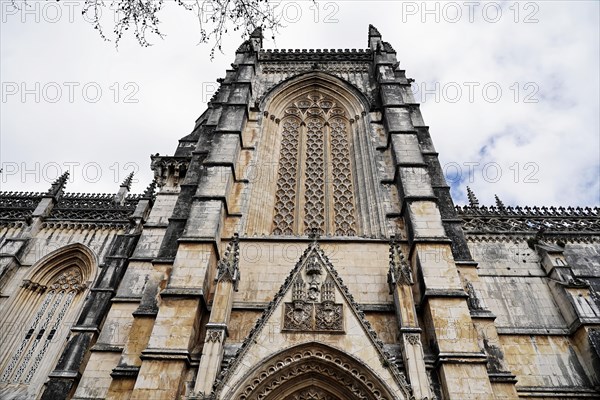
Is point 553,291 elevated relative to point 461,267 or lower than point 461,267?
elevated

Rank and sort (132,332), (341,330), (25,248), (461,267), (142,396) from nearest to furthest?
(142,396), (341,330), (132,332), (461,267), (25,248)

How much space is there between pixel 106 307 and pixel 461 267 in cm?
1057

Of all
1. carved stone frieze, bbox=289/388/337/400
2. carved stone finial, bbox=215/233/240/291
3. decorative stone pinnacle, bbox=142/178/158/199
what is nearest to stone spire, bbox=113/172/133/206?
decorative stone pinnacle, bbox=142/178/158/199

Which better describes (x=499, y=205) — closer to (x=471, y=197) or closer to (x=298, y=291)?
(x=471, y=197)

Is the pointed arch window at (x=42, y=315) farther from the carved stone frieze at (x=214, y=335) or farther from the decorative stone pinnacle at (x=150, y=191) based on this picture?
the carved stone frieze at (x=214, y=335)

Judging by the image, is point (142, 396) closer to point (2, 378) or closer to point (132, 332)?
point (132, 332)

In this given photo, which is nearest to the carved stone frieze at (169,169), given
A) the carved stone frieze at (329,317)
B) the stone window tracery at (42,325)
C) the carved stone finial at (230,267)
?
the carved stone finial at (230,267)

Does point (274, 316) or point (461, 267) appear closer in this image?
point (274, 316)

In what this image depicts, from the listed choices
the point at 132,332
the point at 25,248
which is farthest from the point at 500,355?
A: the point at 25,248

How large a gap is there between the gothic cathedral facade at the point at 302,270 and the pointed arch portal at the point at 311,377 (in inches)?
1.5

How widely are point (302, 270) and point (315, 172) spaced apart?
492cm

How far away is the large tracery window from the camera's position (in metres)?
12.5

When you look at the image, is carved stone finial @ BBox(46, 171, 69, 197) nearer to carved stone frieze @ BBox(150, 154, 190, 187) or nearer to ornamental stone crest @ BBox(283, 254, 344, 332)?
carved stone frieze @ BBox(150, 154, 190, 187)

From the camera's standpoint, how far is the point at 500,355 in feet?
29.3
